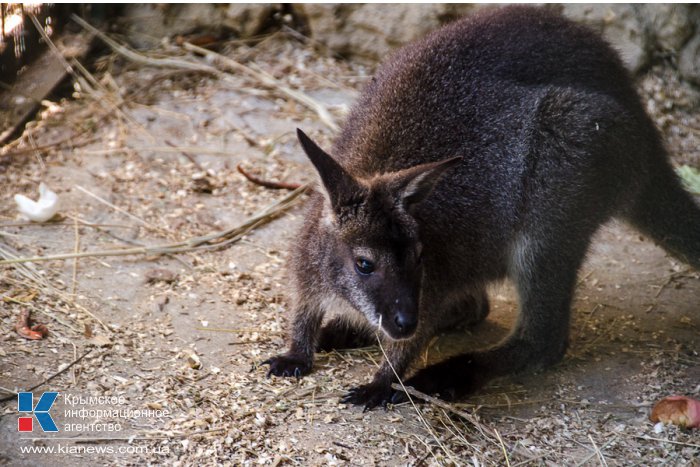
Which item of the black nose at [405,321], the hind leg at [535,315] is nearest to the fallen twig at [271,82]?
the hind leg at [535,315]

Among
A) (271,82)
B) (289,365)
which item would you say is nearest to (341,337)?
(289,365)

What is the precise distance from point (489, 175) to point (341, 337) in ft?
4.38

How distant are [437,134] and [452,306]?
3.73ft

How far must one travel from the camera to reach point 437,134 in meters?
4.82

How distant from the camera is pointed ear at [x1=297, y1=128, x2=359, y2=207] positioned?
4.01m

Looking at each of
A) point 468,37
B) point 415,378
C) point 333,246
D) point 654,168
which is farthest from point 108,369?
point 654,168

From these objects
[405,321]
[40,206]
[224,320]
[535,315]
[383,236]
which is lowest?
[224,320]

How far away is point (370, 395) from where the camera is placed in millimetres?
4539

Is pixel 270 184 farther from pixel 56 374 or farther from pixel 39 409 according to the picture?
pixel 39 409

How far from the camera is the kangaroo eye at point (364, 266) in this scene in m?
4.23

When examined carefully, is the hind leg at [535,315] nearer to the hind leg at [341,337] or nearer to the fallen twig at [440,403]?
the fallen twig at [440,403]

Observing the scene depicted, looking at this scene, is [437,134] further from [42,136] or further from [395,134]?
[42,136]

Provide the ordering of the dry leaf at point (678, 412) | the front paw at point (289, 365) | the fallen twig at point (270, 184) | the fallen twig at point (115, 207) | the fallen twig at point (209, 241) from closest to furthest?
the dry leaf at point (678, 412), the front paw at point (289, 365), the fallen twig at point (209, 241), the fallen twig at point (115, 207), the fallen twig at point (270, 184)

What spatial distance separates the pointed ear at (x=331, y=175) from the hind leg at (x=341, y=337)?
110 cm
